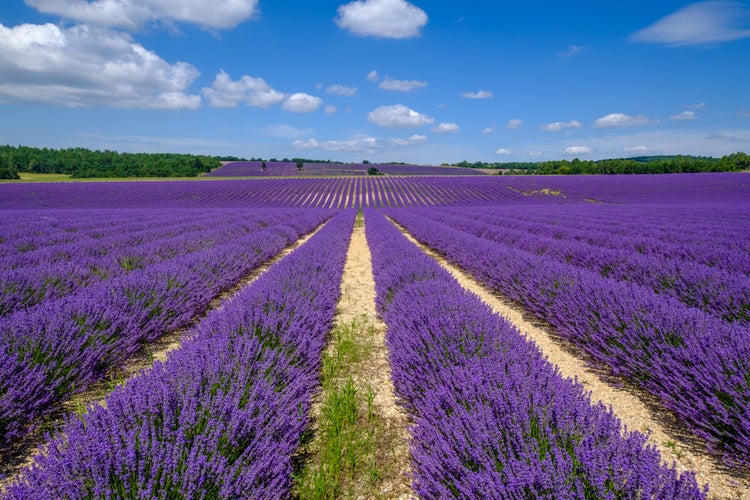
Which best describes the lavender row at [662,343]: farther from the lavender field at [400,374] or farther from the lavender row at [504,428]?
the lavender row at [504,428]

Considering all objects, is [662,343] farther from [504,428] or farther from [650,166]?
[650,166]

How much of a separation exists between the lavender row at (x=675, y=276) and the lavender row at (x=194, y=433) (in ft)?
12.5

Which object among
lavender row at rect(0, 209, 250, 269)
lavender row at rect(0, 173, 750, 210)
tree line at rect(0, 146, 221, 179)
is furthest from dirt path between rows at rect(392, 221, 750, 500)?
tree line at rect(0, 146, 221, 179)

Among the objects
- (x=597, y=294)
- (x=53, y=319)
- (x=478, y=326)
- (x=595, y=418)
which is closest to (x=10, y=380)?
(x=53, y=319)

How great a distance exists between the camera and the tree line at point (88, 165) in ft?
177

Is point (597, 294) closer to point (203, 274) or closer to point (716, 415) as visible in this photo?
point (716, 415)

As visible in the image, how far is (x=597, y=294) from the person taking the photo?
343 cm

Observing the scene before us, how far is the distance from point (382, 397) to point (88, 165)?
77.9 meters

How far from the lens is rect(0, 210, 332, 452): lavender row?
6.59 feet

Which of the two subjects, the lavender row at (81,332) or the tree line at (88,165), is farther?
the tree line at (88,165)

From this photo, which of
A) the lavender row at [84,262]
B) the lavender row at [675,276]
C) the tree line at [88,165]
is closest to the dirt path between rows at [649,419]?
the lavender row at [675,276]

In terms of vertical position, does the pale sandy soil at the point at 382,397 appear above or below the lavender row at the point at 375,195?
below

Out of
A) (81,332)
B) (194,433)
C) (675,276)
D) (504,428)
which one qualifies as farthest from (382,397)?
(675,276)

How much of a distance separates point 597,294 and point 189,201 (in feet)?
96.4
